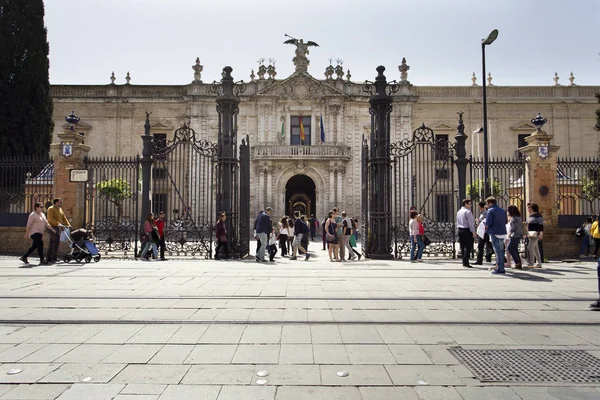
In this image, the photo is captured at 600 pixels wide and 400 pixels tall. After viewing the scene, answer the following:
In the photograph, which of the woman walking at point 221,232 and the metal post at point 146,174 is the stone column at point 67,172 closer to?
the metal post at point 146,174

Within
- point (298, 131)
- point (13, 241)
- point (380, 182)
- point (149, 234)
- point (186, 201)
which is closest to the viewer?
point (380, 182)

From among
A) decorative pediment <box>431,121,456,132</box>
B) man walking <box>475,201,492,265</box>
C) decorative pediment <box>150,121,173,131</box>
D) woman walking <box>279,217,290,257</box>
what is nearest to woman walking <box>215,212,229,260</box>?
woman walking <box>279,217,290,257</box>

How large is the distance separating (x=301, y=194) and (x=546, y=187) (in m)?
28.8

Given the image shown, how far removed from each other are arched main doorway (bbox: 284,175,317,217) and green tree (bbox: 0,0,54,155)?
56.3 ft

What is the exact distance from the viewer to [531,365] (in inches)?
161

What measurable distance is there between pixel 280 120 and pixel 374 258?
855 inches

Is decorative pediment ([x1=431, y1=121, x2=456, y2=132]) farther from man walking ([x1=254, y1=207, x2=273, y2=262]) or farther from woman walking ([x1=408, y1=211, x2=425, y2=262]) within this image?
man walking ([x1=254, y1=207, x2=273, y2=262])

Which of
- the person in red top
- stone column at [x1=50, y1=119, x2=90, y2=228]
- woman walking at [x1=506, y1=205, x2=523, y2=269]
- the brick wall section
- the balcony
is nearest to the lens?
woman walking at [x1=506, y1=205, x2=523, y2=269]

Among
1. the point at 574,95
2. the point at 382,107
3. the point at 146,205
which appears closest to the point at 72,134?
the point at 146,205

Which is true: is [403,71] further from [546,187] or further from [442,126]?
[546,187]

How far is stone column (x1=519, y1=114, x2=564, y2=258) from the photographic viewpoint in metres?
13.9

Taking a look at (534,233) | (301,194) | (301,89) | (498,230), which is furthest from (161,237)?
(301,194)

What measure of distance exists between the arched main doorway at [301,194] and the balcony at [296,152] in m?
2.97

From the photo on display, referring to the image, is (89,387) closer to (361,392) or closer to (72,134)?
(361,392)
